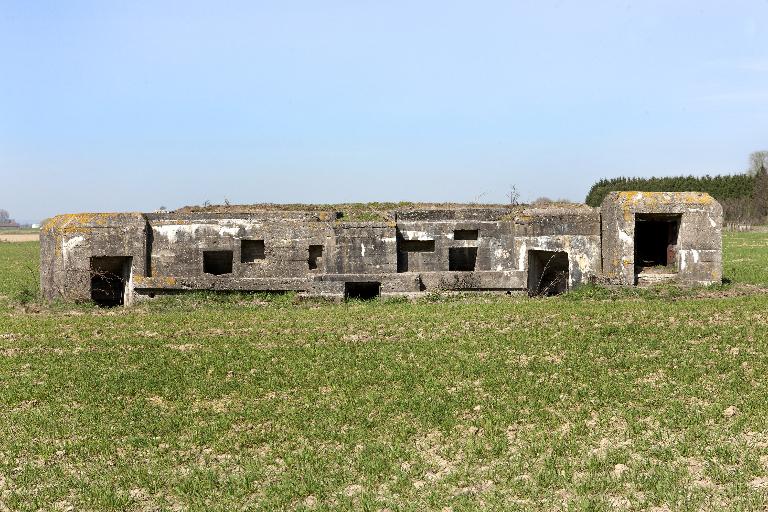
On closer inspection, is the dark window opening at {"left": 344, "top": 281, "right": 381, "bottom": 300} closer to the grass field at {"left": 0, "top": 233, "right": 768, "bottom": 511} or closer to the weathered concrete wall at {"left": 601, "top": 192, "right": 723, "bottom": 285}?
the grass field at {"left": 0, "top": 233, "right": 768, "bottom": 511}

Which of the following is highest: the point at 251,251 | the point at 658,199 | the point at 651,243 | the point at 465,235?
the point at 658,199

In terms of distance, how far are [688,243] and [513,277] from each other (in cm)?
320

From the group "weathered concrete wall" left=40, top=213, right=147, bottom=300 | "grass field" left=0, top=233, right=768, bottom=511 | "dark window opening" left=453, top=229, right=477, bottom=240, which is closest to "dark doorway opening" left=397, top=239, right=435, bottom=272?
"dark window opening" left=453, top=229, right=477, bottom=240

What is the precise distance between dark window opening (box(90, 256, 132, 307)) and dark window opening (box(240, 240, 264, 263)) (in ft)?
7.19

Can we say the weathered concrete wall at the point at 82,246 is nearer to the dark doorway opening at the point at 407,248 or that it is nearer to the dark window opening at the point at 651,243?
the dark doorway opening at the point at 407,248

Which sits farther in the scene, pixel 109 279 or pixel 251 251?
pixel 251 251

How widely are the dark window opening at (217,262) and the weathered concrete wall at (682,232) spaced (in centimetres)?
738

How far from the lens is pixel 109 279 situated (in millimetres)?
14492

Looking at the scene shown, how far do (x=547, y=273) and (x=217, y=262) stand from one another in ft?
22.1

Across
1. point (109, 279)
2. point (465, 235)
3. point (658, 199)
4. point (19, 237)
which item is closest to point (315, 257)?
point (465, 235)

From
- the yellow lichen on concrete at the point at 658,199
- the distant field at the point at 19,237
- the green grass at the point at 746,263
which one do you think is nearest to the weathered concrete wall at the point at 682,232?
the yellow lichen on concrete at the point at 658,199

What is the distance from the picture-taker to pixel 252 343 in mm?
9695

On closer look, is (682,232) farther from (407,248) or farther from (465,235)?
(407,248)

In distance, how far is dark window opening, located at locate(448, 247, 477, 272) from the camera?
15094mm
